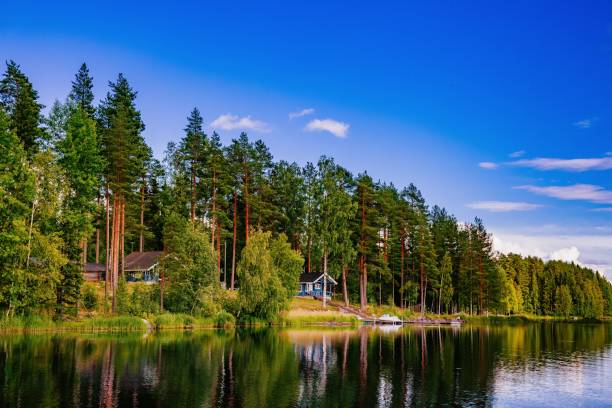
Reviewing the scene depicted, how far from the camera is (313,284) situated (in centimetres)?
10394

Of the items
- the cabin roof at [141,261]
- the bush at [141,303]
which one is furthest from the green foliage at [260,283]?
the cabin roof at [141,261]

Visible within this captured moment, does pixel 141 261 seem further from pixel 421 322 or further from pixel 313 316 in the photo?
pixel 421 322

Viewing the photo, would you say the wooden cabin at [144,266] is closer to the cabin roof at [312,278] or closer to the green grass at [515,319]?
the cabin roof at [312,278]

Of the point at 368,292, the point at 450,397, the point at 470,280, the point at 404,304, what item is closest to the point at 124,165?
the point at 450,397

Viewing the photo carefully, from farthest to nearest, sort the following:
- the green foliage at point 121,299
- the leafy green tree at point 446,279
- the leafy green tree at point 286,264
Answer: the leafy green tree at point 446,279 → the leafy green tree at point 286,264 → the green foliage at point 121,299

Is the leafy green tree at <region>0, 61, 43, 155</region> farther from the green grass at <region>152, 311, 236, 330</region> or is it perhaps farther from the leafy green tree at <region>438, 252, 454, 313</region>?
the leafy green tree at <region>438, 252, 454, 313</region>

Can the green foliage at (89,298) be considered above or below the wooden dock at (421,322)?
above

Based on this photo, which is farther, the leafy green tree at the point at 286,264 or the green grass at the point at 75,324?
the leafy green tree at the point at 286,264

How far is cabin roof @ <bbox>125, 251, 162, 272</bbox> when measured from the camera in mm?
86000

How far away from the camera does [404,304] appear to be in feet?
389

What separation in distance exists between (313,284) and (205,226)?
89.8ft

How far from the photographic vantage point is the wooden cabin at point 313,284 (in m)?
101

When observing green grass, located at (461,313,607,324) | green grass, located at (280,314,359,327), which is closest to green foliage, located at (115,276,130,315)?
green grass, located at (280,314,359,327)

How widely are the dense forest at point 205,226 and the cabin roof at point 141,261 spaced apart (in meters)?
1.77
